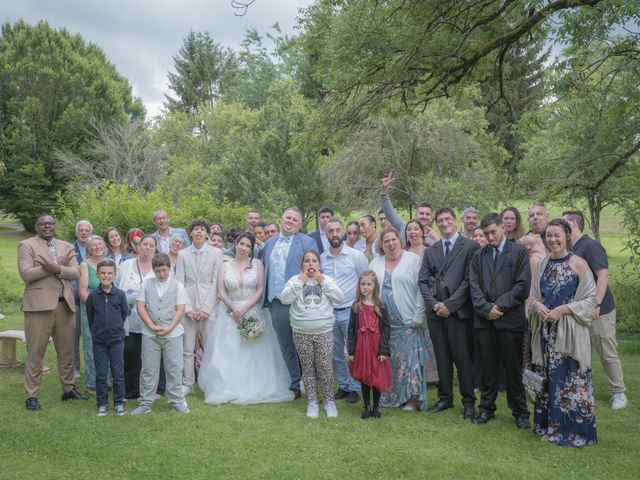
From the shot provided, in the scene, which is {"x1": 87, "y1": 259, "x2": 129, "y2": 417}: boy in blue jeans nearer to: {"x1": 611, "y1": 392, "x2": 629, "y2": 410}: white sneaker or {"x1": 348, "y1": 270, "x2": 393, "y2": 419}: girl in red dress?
{"x1": 348, "y1": 270, "x2": 393, "y2": 419}: girl in red dress

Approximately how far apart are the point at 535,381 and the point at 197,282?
13.3ft

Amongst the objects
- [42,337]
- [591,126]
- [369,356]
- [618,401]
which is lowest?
[618,401]

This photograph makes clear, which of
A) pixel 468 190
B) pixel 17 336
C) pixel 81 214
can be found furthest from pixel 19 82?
pixel 17 336

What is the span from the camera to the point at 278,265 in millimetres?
7371

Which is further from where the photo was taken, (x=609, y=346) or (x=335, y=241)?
(x=335, y=241)

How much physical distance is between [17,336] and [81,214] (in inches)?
280

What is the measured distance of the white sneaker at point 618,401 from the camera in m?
6.77

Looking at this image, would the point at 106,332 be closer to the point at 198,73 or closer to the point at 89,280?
the point at 89,280

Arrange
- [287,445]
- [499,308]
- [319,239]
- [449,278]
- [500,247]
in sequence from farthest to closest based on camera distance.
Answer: [319,239], [449,278], [500,247], [499,308], [287,445]

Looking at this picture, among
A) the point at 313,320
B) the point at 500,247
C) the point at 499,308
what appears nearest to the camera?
the point at 499,308

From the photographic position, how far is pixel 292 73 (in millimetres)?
43250

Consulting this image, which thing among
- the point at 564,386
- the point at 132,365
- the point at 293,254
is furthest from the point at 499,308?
the point at 132,365

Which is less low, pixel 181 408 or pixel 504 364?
pixel 504 364

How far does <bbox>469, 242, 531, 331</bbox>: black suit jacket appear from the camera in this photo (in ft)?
19.6
